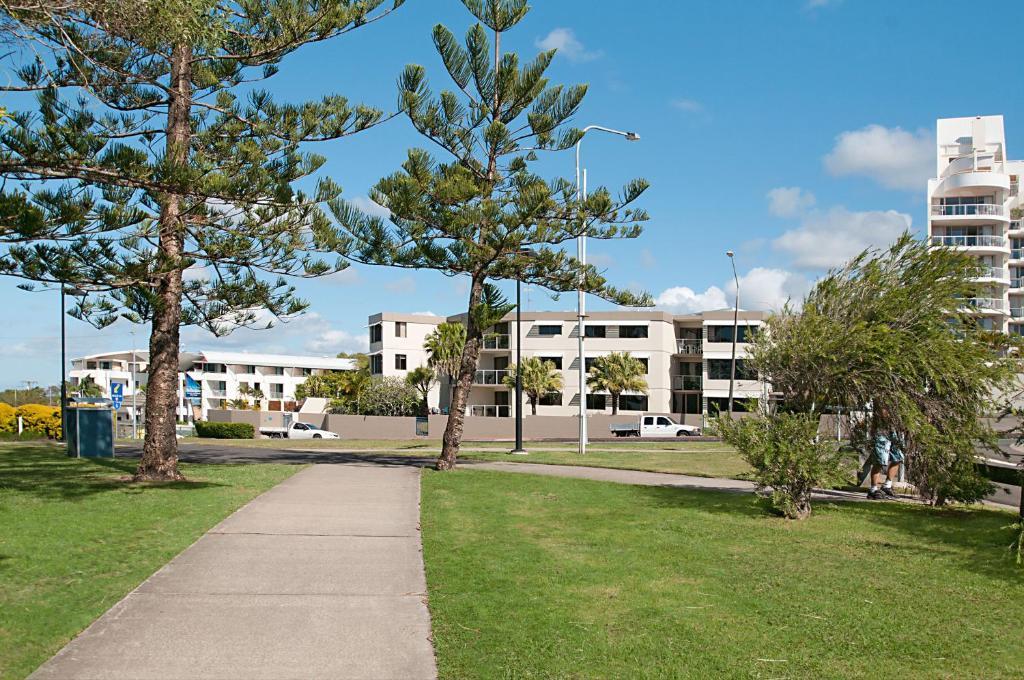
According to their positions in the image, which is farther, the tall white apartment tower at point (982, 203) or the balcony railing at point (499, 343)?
the balcony railing at point (499, 343)

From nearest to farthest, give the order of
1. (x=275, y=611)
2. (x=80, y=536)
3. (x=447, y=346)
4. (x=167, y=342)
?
(x=275, y=611) < (x=80, y=536) < (x=167, y=342) < (x=447, y=346)

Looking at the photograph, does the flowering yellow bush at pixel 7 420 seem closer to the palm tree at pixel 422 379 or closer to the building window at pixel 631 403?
the palm tree at pixel 422 379

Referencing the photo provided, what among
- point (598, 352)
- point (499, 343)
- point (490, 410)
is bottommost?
point (490, 410)

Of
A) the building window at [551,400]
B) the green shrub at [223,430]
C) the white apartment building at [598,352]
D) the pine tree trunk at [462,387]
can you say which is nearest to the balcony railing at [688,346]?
the white apartment building at [598,352]

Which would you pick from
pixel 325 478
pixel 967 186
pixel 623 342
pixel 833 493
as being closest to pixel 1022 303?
pixel 967 186

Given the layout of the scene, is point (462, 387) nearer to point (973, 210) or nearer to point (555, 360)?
point (555, 360)

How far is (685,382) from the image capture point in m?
66.6

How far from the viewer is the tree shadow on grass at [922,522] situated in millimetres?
8742

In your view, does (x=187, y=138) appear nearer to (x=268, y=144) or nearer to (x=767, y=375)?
(x=268, y=144)

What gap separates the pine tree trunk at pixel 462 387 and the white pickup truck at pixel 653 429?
36.7 m

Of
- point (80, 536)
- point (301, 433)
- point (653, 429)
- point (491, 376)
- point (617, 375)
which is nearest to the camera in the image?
point (80, 536)

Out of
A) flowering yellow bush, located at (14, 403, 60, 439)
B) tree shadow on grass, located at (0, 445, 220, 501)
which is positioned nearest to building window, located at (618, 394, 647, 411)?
flowering yellow bush, located at (14, 403, 60, 439)

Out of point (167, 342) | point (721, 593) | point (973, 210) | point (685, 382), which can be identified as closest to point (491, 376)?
point (685, 382)

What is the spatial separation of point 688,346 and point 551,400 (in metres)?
11.3
